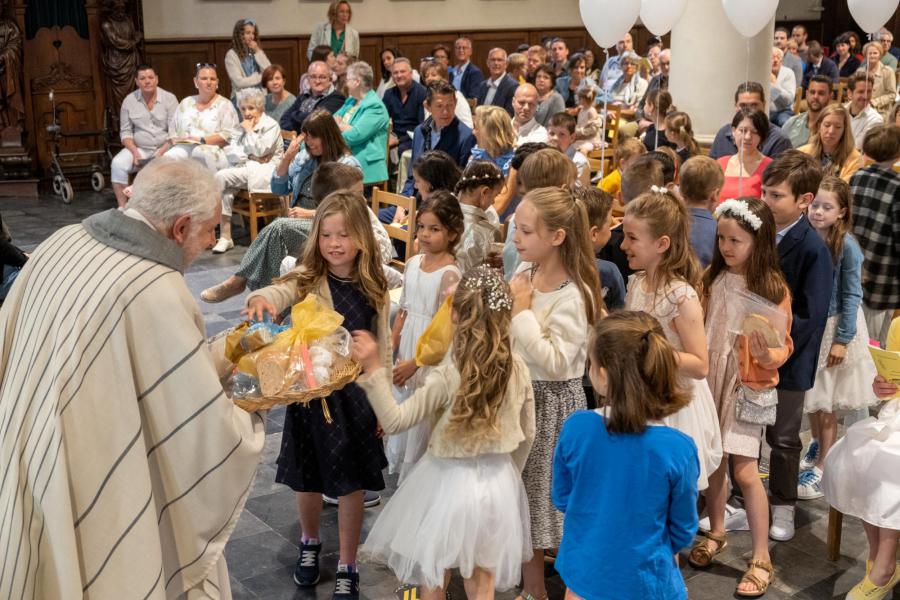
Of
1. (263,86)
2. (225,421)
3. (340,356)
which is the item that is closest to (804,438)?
(340,356)

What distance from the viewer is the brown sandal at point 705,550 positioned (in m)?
3.92

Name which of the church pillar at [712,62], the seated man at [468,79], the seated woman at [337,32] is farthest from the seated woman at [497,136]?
the seated woman at [337,32]

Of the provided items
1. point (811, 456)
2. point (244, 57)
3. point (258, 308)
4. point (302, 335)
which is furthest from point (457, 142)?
point (244, 57)

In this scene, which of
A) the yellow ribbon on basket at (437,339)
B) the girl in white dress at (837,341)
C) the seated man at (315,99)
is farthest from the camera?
the seated man at (315,99)

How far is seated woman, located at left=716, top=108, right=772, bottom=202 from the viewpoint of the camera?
18.5 feet

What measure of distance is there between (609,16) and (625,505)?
4377 mm

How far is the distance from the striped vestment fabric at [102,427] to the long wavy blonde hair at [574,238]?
1285 mm

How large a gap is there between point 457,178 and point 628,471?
255cm

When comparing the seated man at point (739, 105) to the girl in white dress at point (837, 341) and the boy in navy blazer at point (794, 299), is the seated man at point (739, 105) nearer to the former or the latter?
the girl in white dress at point (837, 341)

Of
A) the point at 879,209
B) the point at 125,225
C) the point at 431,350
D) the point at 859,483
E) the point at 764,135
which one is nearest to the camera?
the point at 125,225

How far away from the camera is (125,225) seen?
8.62 ft

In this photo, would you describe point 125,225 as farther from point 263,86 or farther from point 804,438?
point 263,86

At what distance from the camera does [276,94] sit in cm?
999

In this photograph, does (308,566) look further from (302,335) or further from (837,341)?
(837,341)
